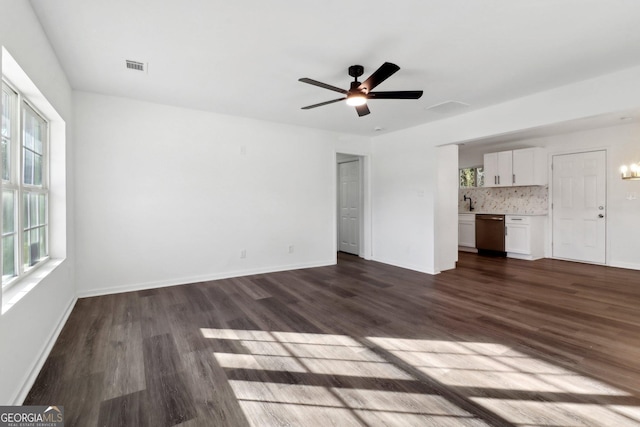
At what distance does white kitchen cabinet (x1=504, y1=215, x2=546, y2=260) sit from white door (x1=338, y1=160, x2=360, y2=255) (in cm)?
323

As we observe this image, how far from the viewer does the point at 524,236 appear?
6.14 metres

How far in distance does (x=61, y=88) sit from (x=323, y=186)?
12.5 feet

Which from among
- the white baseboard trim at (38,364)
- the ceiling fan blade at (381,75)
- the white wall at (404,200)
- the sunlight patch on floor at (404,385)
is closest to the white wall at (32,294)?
the white baseboard trim at (38,364)

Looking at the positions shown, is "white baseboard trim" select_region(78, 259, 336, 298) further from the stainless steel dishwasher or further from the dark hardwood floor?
the stainless steel dishwasher

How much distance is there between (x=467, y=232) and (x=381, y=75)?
226 inches

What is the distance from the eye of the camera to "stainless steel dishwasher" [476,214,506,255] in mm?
6527

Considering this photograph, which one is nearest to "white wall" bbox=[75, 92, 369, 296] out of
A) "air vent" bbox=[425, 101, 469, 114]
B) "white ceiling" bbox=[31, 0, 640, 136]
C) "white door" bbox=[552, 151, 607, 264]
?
"white ceiling" bbox=[31, 0, 640, 136]

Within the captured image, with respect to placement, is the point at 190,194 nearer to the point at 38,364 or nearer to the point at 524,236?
the point at 38,364

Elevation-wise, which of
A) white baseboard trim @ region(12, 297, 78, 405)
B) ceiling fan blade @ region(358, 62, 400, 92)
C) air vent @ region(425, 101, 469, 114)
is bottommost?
white baseboard trim @ region(12, 297, 78, 405)

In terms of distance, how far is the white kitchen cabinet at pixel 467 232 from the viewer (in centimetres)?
702

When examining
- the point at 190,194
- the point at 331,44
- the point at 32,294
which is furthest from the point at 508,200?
the point at 32,294

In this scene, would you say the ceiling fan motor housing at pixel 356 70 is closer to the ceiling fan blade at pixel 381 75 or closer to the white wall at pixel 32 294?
the ceiling fan blade at pixel 381 75

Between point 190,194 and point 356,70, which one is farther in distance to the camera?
point 190,194

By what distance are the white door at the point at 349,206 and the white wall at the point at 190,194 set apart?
3.77ft
